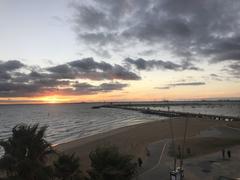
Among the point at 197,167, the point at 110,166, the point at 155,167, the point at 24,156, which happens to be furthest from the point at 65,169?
the point at 197,167

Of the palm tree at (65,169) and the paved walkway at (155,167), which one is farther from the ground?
the palm tree at (65,169)

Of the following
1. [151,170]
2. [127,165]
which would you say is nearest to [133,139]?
[151,170]

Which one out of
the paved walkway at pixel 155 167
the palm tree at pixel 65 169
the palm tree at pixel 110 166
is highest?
the palm tree at pixel 110 166

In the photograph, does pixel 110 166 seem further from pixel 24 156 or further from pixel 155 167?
pixel 155 167

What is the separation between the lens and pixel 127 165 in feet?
57.1

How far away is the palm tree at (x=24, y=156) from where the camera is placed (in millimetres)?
16455

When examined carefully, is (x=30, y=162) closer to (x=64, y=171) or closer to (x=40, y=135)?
(x=40, y=135)

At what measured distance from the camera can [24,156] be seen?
56.2ft

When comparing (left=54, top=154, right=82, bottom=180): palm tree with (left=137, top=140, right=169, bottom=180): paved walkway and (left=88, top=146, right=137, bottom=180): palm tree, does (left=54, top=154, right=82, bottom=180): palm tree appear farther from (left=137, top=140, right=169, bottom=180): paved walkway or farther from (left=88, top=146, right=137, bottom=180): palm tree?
(left=137, top=140, right=169, bottom=180): paved walkway

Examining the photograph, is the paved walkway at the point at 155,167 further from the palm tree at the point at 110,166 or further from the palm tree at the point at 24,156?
the palm tree at the point at 24,156

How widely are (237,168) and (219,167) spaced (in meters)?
1.99

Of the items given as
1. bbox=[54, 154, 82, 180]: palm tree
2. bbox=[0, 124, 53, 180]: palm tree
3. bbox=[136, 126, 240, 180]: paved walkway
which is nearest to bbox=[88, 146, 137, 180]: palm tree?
bbox=[0, 124, 53, 180]: palm tree

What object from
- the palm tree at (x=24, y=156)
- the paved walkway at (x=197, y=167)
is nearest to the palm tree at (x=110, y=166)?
the palm tree at (x=24, y=156)

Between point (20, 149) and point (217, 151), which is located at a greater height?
point (20, 149)
